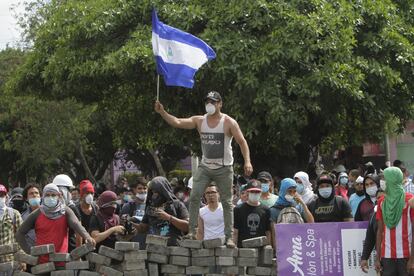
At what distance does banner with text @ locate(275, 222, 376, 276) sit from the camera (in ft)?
30.4

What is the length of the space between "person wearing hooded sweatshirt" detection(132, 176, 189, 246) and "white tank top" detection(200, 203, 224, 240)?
26 cm

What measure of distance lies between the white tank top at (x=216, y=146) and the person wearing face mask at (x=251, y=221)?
824 mm

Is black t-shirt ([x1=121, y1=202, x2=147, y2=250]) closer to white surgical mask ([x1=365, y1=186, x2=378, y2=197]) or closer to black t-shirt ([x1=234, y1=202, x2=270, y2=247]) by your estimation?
black t-shirt ([x1=234, y1=202, x2=270, y2=247])

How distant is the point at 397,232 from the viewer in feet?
28.8

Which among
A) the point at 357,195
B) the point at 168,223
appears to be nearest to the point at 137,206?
the point at 168,223

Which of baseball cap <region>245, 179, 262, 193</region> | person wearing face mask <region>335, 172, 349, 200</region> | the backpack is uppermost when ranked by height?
person wearing face mask <region>335, 172, 349, 200</region>

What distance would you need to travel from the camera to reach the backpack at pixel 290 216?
9.94 meters

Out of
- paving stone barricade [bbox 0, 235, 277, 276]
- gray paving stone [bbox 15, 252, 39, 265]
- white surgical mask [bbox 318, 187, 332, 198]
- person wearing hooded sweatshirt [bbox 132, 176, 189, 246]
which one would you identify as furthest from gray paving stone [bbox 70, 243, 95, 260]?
white surgical mask [bbox 318, 187, 332, 198]

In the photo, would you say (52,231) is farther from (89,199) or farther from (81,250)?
(89,199)

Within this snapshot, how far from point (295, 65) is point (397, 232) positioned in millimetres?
8343

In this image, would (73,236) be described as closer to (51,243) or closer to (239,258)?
(51,243)

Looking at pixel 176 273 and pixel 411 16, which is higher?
pixel 411 16

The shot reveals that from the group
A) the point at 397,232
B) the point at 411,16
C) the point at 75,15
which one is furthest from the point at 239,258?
the point at 411,16

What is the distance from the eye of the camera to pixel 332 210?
10.3 m
